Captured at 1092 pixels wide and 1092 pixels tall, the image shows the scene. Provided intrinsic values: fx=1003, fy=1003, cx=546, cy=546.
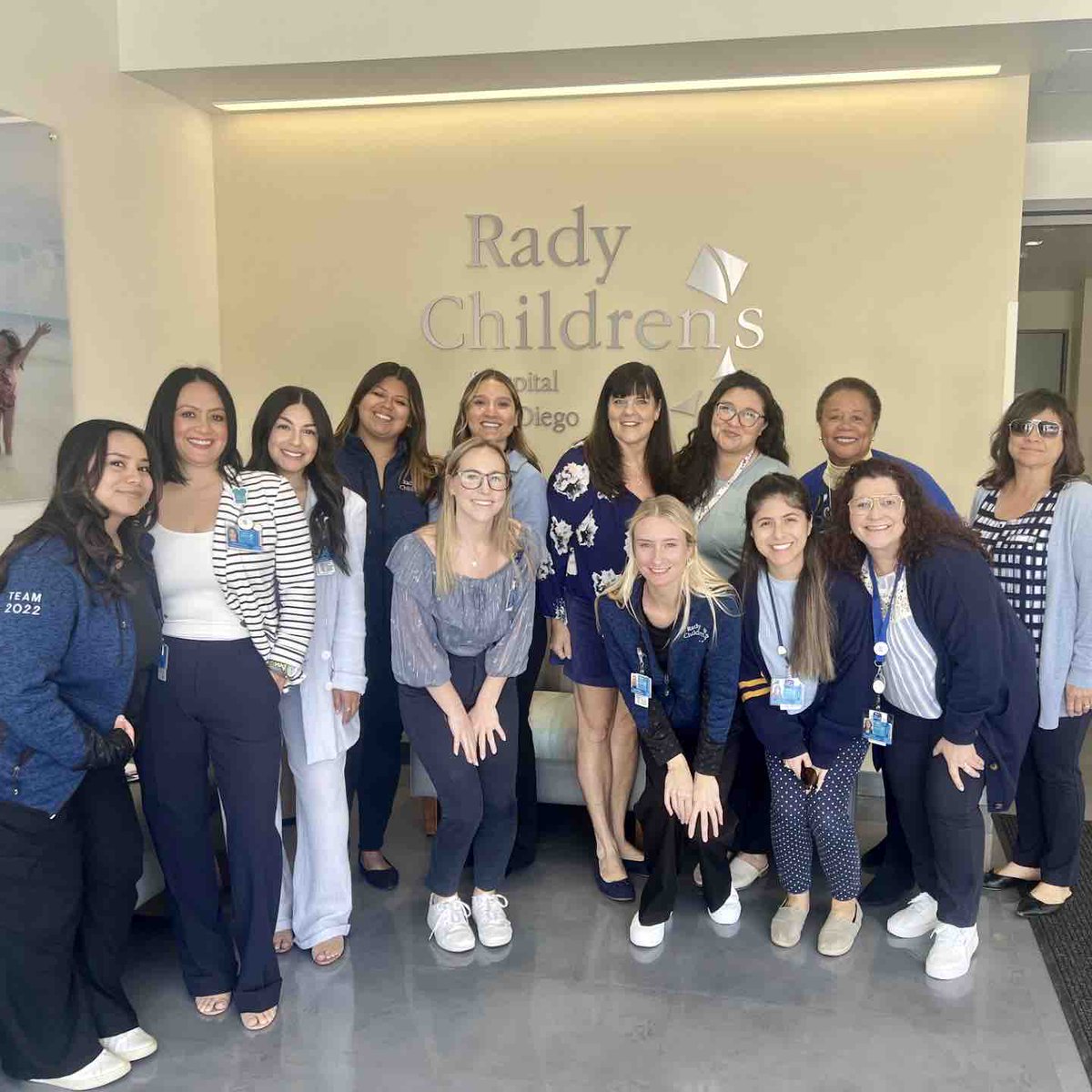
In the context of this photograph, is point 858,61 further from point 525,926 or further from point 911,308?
point 525,926

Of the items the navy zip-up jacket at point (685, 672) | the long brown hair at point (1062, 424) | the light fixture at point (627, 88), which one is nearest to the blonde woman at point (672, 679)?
the navy zip-up jacket at point (685, 672)

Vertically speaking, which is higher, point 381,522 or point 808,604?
point 381,522

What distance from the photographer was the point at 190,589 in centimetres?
254

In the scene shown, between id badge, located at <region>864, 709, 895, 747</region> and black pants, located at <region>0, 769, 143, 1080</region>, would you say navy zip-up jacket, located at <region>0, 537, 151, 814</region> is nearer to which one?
black pants, located at <region>0, 769, 143, 1080</region>

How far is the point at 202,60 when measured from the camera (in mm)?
4535

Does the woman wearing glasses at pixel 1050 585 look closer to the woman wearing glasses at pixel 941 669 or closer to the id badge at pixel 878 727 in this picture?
the woman wearing glasses at pixel 941 669

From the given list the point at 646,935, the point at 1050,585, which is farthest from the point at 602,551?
the point at 1050,585

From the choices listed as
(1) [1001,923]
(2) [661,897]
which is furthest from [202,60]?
(1) [1001,923]

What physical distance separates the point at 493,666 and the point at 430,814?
1.06m

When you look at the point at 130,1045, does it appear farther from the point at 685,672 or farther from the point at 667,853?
the point at 685,672

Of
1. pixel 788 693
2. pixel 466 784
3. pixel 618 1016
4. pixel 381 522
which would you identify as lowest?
pixel 618 1016

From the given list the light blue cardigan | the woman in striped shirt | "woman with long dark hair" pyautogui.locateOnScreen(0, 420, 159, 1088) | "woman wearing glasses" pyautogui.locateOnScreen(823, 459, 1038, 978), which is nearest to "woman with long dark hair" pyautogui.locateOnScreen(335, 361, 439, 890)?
the woman in striped shirt

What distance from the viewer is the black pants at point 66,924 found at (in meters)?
2.25

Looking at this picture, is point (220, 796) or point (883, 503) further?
point (883, 503)
